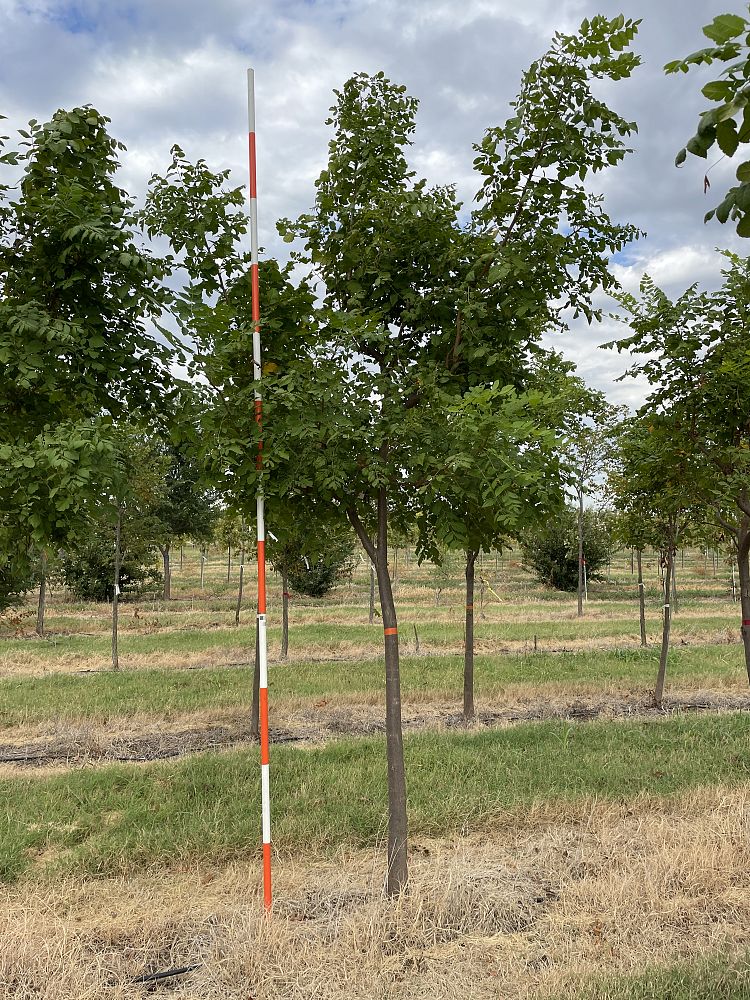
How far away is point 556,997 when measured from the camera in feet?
10.5

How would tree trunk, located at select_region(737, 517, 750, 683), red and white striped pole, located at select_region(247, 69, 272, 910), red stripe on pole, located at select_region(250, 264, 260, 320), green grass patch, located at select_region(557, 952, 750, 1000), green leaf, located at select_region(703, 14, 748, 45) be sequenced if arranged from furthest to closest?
tree trunk, located at select_region(737, 517, 750, 683) → red stripe on pole, located at select_region(250, 264, 260, 320) → red and white striped pole, located at select_region(247, 69, 272, 910) → green grass patch, located at select_region(557, 952, 750, 1000) → green leaf, located at select_region(703, 14, 748, 45)

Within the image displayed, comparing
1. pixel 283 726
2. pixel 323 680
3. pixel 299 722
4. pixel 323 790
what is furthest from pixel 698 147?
pixel 323 680

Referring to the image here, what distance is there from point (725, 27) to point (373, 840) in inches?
209

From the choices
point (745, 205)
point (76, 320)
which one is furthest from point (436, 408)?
point (745, 205)

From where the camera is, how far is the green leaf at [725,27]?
4.98ft

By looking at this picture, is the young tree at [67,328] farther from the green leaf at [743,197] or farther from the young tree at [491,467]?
the green leaf at [743,197]

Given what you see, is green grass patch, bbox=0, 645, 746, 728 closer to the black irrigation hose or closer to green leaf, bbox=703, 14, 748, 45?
the black irrigation hose

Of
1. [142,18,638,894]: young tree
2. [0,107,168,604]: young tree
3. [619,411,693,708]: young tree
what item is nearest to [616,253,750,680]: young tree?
[619,411,693,708]: young tree

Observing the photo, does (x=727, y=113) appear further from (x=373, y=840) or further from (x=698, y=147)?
(x=373, y=840)

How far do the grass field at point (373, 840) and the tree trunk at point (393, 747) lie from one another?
0.22 m

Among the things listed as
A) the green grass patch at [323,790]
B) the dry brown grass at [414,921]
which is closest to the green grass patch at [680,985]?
the dry brown grass at [414,921]

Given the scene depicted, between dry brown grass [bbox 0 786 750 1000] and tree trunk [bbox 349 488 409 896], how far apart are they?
0.15 metres

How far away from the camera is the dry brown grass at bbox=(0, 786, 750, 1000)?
137 inches

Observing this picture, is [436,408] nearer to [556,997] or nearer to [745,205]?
[745,205]
